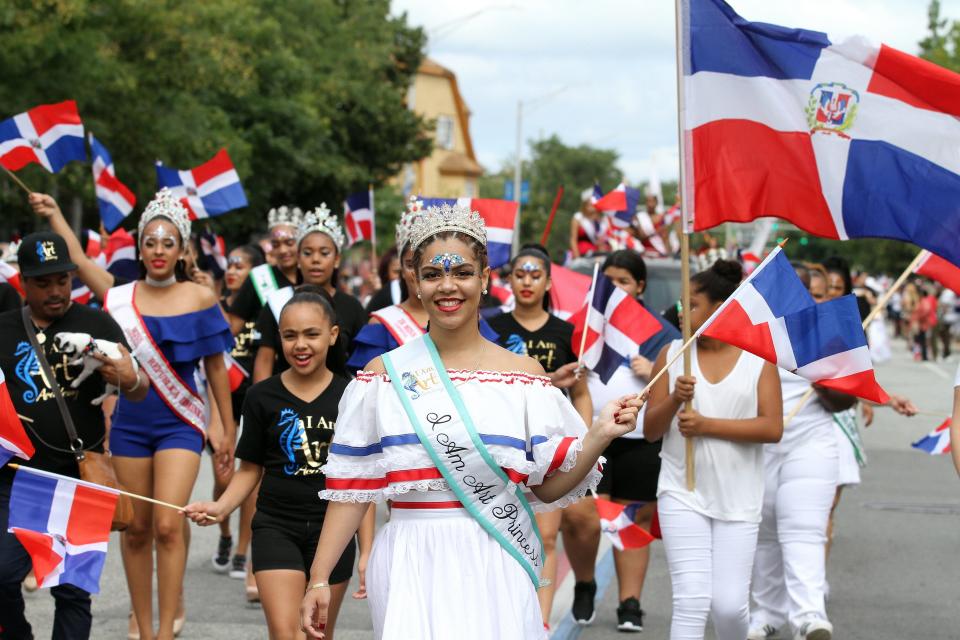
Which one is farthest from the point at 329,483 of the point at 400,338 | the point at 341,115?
the point at 341,115

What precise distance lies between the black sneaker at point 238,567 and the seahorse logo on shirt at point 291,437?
3.54 metres

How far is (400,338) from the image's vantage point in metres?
7.27

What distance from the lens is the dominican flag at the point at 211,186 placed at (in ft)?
38.5

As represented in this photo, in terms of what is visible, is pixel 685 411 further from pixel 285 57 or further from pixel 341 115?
pixel 341 115

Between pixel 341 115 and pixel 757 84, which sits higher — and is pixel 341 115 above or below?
above

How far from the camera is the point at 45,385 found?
21.4ft

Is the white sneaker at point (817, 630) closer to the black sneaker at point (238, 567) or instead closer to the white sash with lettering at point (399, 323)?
the white sash with lettering at point (399, 323)

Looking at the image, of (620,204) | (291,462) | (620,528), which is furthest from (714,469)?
(620,204)

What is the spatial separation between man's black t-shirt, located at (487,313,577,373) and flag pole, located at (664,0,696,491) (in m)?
1.48

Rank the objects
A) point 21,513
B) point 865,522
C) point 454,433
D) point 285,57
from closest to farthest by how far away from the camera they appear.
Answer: point 454,433
point 21,513
point 865,522
point 285,57

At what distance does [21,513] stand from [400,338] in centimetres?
193

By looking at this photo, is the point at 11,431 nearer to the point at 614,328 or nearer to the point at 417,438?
the point at 417,438

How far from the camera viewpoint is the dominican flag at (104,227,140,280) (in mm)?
11094

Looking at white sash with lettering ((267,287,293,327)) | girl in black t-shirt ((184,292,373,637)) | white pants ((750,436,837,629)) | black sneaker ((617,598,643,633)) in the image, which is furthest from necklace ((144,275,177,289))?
white pants ((750,436,837,629))
